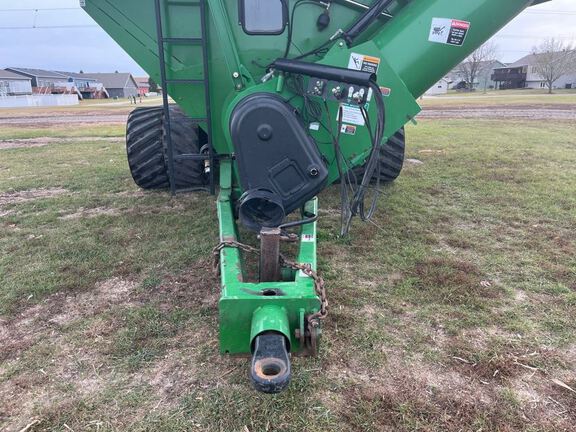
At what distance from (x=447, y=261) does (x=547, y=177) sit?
12.2 feet

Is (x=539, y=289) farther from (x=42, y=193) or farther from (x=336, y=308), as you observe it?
(x=42, y=193)

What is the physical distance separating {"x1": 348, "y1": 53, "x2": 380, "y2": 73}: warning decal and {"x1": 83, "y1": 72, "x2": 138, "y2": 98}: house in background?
270 feet

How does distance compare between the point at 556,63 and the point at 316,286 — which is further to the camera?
the point at 556,63

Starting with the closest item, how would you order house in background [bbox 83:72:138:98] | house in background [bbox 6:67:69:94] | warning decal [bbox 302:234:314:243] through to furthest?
warning decal [bbox 302:234:314:243], house in background [bbox 6:67:69:94], house in background [bbox 83:72:138:98]

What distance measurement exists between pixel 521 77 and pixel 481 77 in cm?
796

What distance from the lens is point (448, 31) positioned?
136 inches

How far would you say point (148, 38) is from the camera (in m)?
3.98

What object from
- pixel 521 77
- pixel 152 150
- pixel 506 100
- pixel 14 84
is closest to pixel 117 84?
pixel 14 84

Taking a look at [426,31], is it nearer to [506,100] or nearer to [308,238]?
[308,238]

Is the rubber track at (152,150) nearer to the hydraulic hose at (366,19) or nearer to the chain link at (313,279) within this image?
the hydraulic hose at (366,19)

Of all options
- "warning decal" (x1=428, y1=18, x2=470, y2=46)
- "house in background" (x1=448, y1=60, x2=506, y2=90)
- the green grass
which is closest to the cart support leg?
"warning decal" (x1=428, y1=18, x2=470, y2=46)

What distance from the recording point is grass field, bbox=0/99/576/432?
7.49 ft

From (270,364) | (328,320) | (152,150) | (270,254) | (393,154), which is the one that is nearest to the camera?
(270,364)

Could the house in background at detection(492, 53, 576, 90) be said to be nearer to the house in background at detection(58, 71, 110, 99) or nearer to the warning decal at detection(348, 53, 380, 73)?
the house in background at detection(58, 71, 110, 99)
